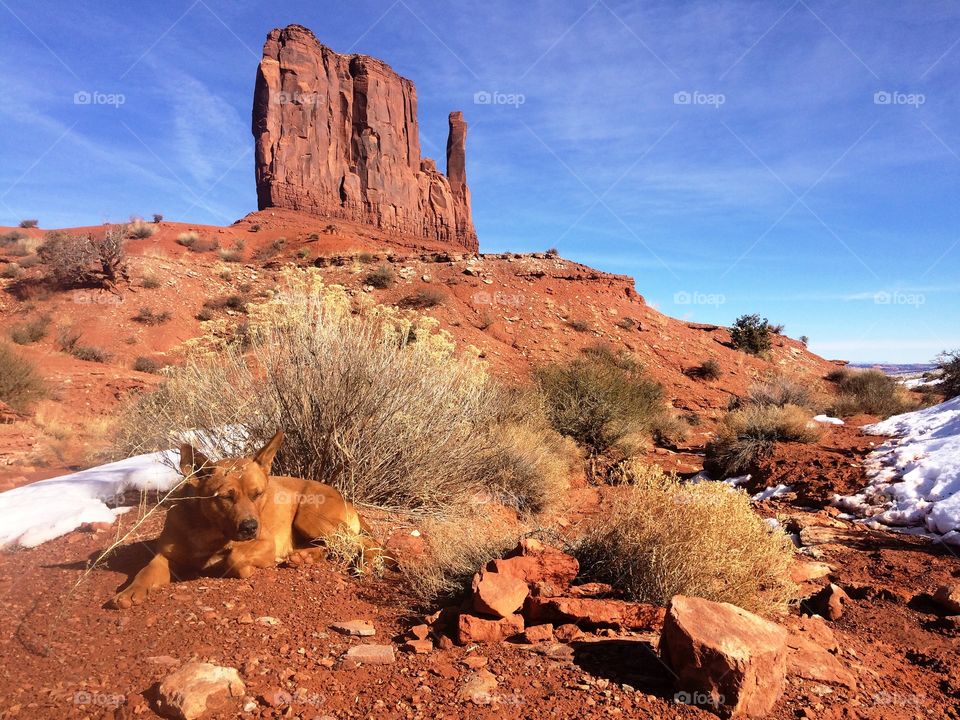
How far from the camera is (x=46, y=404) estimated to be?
12234mm

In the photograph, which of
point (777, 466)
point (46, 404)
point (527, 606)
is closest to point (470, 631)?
point (527, 606)

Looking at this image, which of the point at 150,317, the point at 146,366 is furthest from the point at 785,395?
the point at 150,317

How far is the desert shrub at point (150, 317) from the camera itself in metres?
20.1

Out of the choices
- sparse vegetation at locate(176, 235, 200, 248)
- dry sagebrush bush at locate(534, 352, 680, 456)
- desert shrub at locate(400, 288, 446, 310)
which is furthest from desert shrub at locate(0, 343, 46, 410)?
sparse vegetation at locate(176, 235, 200, 248)

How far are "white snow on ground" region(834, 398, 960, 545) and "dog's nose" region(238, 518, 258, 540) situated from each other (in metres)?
7.24

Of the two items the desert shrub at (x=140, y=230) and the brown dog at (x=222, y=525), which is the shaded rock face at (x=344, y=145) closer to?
the desert shrub at (x=140, y=230)

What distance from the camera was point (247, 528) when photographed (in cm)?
376

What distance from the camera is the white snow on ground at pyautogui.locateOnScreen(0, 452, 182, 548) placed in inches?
180

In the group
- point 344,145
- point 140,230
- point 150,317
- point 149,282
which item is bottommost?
point 150,317

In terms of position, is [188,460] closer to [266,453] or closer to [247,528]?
[266,453]

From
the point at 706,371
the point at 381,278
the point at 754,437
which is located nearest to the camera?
the point at 754,437

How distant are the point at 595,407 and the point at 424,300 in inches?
518

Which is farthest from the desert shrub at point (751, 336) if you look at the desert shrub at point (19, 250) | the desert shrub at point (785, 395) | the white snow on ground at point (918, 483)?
the desert shrub at point (19, 250)

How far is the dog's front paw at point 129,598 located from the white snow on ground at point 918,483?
7.85 m
